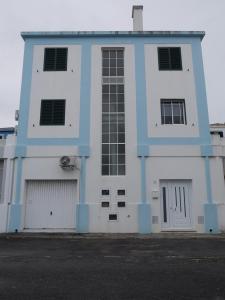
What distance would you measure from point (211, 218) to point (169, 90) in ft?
21.6

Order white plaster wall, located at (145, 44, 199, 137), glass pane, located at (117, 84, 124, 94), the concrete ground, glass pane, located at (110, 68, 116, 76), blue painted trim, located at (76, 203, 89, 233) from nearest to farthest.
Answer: the concrete ground → blue painted trim, located at (76, 203, 89, 233) → white plaster wall, located at (145, 44, 199, 137) → glass pane, located at (117, 84, 124, 94) → glass pane, located at (110, 68, 116, 76)

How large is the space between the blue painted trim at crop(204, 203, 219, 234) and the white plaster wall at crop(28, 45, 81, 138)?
7.19 meters

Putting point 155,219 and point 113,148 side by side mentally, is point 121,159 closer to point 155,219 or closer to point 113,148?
point 113,148

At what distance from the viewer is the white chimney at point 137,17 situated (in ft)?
53.6

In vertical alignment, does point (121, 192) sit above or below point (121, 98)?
below

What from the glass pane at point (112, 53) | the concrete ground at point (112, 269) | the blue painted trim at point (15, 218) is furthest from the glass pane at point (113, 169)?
the glass pane at point (112, 53)

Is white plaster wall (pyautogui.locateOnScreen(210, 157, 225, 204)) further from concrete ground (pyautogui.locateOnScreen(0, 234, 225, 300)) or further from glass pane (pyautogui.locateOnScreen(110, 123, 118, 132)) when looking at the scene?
glass pane (pyautogui.locateOnScreen(110, 123, 118, 132))

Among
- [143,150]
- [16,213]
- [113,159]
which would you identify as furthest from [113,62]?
[16,213]

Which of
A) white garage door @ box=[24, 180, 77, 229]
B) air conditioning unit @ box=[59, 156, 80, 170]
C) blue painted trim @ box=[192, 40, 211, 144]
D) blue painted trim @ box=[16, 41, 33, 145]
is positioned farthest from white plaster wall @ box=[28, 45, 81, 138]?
blue painted trim @ box=[192, 40, 211, 144]

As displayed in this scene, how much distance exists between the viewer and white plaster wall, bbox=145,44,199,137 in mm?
14281

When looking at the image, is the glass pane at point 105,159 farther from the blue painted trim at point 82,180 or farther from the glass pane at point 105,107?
the glass pane at point 105,107

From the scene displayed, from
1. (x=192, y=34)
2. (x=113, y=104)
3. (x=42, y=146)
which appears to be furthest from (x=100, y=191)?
(x=192, y=34)

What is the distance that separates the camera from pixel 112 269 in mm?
6848

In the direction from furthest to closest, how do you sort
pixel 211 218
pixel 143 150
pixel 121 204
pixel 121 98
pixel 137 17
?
pixel 137 17 → pixel 121 98 → pixel 143 150 → pixel 121 204 → pixel 211 218
